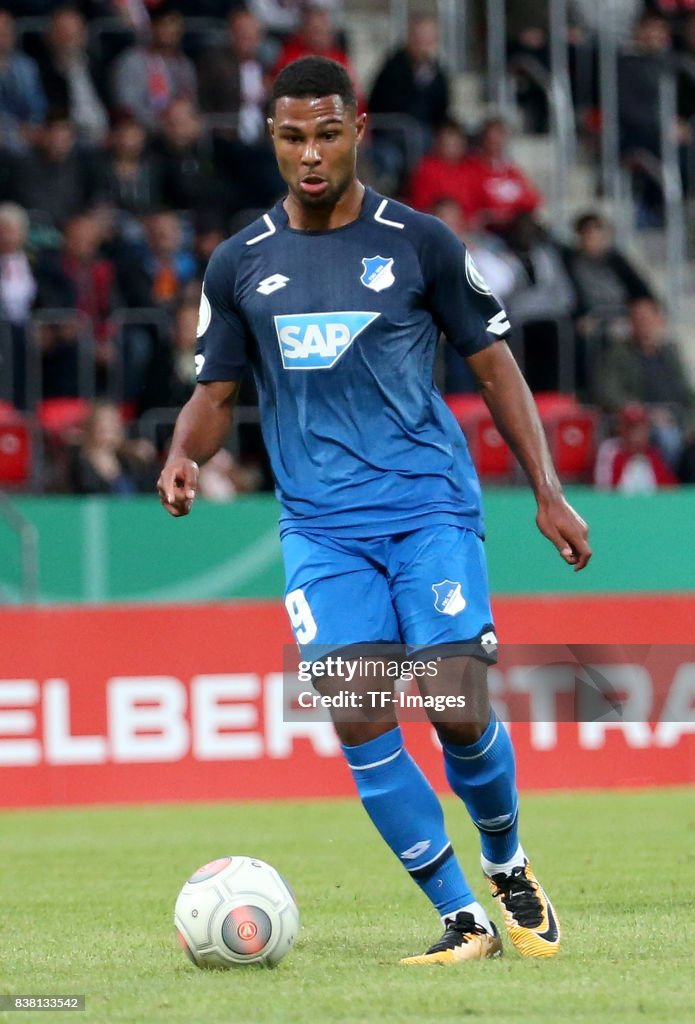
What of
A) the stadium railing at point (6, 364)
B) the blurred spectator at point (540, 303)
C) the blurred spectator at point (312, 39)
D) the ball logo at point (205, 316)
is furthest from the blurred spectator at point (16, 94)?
the ball logo at point (205, 316)

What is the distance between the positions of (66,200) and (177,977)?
34.8 feet

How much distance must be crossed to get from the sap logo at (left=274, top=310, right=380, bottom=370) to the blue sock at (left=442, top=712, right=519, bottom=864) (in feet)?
3.49

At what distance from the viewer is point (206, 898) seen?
5.42 m

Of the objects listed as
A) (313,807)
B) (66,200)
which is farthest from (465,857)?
(66,200)

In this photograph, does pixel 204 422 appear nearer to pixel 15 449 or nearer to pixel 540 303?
pixel 15 449

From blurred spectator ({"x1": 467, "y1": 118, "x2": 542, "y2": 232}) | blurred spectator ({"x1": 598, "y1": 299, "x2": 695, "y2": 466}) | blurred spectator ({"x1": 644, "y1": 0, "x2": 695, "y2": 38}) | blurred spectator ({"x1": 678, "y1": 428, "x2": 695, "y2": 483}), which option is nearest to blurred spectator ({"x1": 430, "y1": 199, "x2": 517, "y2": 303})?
blurred spectator ({"x1": 467, "y1": 118, "x2": 542, "y2": 232})

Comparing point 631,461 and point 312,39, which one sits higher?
point 312,39

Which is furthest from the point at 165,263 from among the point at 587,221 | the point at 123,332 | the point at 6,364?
the point at 587,221

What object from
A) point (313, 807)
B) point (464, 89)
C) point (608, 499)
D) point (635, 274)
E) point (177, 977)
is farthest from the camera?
point (464, 89)

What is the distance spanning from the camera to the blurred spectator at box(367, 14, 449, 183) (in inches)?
674

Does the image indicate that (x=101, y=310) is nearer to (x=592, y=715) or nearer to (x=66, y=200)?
(x=66, y=200)

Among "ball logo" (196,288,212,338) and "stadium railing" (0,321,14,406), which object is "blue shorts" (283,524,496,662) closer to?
"ball logo" (196,288,212,338)

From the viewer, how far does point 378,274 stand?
545 cm

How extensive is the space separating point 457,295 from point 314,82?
2.27ft
